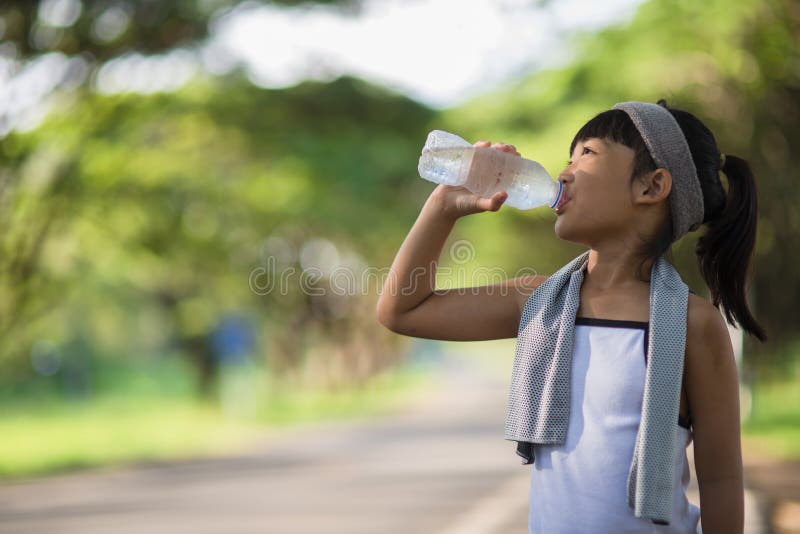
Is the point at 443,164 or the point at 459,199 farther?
the point at 443,164

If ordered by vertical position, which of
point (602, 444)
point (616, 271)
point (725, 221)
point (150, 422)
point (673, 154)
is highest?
point (673, 154)

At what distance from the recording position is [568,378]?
2240 mm

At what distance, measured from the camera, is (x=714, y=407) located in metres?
2.20

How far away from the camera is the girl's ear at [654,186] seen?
229 cm

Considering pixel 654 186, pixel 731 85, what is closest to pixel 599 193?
pixel 654 186

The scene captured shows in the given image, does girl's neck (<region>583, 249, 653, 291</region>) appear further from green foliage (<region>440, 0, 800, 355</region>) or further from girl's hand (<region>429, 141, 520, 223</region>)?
green foliage (<region>440, 0, 800, 355</region>)

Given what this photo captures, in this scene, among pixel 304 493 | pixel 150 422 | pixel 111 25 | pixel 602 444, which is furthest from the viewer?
pixel 150 422

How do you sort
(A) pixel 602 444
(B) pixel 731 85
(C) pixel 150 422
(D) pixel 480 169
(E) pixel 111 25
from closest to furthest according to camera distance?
(A) pixel 602 444
(D) pixel 480 169
(E) pixel 111 25
(B) pixel 731 85
(C) pixel 150 422

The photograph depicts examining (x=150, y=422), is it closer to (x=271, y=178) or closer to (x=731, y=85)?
(x=271, y=178)

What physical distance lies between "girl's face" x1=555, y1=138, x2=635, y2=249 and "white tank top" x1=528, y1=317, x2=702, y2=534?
0.19m

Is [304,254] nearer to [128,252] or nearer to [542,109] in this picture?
[542,109]

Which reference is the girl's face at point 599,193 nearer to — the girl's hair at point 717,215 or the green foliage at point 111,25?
the girl's hair at point 717,215

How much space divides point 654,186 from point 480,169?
425mm

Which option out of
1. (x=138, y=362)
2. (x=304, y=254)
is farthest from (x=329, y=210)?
(x=138, y=362)
